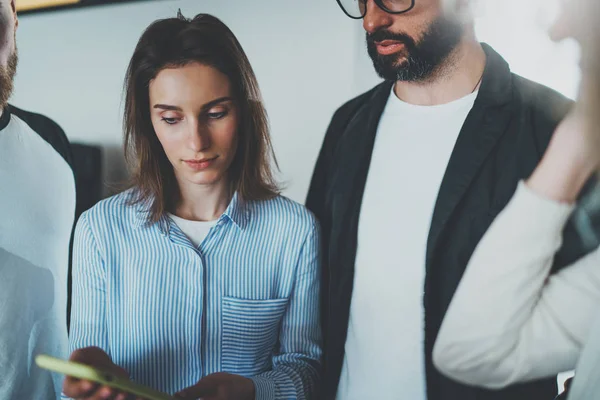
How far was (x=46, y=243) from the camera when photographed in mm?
767

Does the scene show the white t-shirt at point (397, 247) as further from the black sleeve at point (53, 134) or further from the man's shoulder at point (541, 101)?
the black sleeve at point (53, 134)

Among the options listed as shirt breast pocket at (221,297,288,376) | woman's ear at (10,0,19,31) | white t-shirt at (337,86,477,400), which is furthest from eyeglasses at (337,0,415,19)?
woman's ear at (10,0,19,31)

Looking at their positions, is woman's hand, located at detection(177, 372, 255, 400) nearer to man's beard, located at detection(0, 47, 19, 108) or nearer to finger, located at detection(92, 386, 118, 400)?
finger, located at detection(92, 386, 118, 400)

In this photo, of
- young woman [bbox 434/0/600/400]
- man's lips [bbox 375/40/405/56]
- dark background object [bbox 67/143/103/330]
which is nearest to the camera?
young woman [bbox 434/0/600/400]

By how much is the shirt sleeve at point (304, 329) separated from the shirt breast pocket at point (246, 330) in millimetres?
21

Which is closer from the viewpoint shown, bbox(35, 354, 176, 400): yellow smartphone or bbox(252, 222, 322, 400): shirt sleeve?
bbox(35, 354, 176, 400): yellow smartphone

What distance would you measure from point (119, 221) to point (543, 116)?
0.54m

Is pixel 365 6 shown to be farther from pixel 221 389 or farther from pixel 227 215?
pixel 221 389

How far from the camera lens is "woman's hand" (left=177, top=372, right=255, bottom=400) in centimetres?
61

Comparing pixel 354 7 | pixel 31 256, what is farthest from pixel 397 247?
pixel 31 256

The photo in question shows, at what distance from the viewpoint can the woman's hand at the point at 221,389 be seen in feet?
2.01

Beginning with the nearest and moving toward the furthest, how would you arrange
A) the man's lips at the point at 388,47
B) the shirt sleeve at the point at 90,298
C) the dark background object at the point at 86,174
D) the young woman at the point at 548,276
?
the young woman at the point at 548,276 → the man's lips at the point at 388,47 → the shirt sleeve at the point at 90,298 → the dark background object at the point at 86,174

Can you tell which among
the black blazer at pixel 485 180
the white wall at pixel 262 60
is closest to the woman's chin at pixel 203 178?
the white wall at pixel 262 60

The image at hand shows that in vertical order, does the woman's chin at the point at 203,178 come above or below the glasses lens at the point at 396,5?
below
